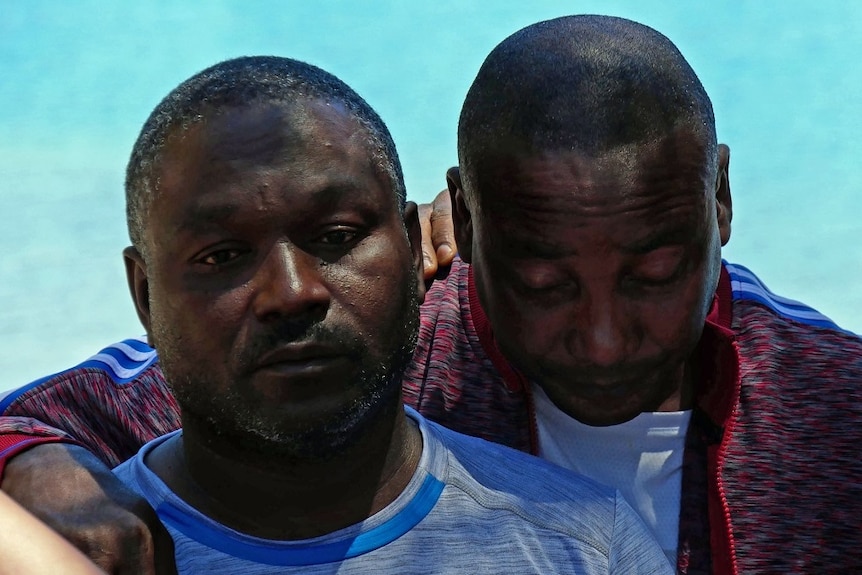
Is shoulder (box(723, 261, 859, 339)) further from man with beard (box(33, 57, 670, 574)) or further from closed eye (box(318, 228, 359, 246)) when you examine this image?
closed eye (box(318, 228, 359, 246))

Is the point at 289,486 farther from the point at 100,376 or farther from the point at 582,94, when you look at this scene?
the point at 582,94

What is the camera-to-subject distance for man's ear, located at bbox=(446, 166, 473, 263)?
191 cm

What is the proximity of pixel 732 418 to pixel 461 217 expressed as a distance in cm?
53

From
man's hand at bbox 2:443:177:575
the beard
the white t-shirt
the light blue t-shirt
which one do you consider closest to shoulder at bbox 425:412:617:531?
the light blue t-shirt

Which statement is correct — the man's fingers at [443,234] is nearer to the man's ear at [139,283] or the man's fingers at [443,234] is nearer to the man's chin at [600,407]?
the man's chin at [600,407]

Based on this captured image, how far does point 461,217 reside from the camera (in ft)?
6.31

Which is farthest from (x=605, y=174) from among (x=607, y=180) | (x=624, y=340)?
(x=624, y=340)

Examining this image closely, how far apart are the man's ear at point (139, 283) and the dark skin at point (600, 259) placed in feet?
1.61

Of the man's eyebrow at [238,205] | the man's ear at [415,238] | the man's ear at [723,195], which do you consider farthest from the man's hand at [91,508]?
the man's ear at [723,195]

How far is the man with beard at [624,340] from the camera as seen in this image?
66.4 inches

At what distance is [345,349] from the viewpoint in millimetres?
1472

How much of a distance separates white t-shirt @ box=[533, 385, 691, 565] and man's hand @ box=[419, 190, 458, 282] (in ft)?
1.33

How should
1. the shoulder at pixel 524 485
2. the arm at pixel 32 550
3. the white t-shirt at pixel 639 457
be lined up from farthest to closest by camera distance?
the white t-shirt at pixel 639 457 → the shoulder at pixel 524 485 → the arm at pixel 32 550

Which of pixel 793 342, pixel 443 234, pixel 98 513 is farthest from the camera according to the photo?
pixel 443 234
